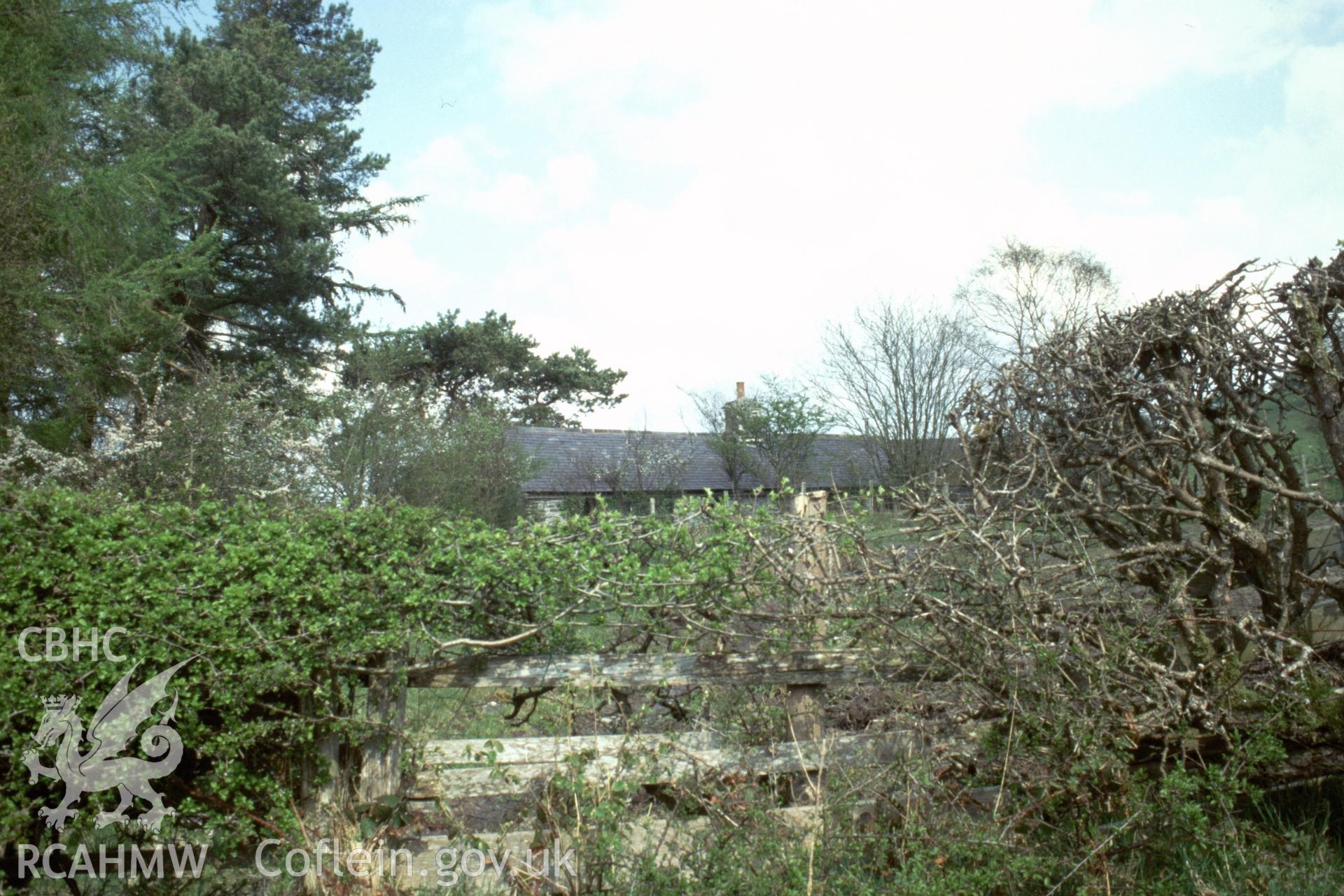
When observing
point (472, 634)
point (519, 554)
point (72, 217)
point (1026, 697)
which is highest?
point (72, 217)

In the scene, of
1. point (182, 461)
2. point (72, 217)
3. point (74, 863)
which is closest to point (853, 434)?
point (182, 461)

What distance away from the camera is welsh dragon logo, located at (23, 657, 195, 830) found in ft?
11.9

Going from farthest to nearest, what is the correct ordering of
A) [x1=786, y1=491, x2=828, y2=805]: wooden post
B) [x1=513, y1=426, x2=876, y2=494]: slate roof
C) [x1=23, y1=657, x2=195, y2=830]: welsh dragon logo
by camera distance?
[x1=513, y1=426, x2=876, y2=494]: slate roof, [x1=786, y1=491, x2=828, y2=805]: wooden post, [x1=23, y1=657, x2=195, y2=830]: welsh dragon logo

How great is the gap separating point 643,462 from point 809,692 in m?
26.3

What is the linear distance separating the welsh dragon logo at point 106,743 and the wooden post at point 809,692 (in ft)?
9.02

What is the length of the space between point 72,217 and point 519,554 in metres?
10.2

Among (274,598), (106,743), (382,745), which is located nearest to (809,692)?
(382,745)

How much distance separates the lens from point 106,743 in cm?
368

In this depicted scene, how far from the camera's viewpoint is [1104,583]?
4219mm

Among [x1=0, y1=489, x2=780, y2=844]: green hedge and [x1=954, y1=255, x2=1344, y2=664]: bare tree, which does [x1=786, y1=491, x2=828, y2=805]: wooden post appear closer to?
[x1=0, y1=489, x2=780, y2=844]: green hedge

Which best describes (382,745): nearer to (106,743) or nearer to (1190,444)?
(106,743)

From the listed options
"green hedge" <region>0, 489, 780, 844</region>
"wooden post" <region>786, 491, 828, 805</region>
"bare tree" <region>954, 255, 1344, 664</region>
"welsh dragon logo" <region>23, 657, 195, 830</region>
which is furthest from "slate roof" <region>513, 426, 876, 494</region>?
"welsh dragon logo" <region>23, 657, 195, 830</region>

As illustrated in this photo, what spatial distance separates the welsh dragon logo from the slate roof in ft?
82.9

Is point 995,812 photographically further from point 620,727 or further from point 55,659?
point 55,659
